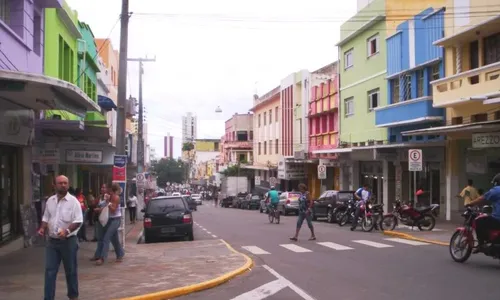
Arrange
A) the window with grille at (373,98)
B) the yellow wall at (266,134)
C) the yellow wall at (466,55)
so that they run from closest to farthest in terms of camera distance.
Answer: the yellow wall at (466,55) → the window with grille at (373,98) → the yellow wall at (266,134)

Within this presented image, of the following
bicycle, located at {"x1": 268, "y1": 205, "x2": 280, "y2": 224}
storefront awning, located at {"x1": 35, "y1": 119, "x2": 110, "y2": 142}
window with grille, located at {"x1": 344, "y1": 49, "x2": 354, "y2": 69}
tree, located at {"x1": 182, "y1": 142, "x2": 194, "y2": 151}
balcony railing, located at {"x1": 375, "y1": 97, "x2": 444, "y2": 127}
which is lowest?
bicycle, located at {"x1": 268, "y1": 205, "x2": 280, "y2": 224}

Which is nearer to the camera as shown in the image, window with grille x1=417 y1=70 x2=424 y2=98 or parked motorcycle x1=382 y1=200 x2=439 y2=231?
parked motorcycle x1=382 y1=200 x2=439 y2=231

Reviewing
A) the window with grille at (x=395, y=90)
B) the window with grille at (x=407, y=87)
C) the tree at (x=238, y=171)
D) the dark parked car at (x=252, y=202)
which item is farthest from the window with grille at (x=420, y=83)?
the tree at (x=238, y=171)

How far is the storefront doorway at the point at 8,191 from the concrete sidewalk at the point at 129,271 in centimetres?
90

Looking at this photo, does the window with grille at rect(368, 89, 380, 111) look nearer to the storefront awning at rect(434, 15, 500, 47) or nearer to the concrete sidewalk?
the storefront awning at rect(434, 15, 500, 47)

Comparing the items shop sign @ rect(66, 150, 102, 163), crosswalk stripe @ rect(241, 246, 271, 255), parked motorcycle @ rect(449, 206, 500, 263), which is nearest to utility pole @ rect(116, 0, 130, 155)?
shop sign @ rect(66, 150, 102, 163)

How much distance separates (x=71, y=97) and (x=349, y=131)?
1044 inches

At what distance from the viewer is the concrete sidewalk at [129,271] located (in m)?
9.54

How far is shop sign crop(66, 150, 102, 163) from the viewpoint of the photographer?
19156mm

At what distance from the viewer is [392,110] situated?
28.2 meters

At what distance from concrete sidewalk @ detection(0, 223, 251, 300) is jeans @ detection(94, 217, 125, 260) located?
253mm

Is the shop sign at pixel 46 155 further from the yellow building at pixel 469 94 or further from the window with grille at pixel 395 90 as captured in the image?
the window with grille at pixel 395 90

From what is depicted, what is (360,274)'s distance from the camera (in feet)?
36.7

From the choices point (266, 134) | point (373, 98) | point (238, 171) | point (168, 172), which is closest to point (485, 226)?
point (373, 98)
